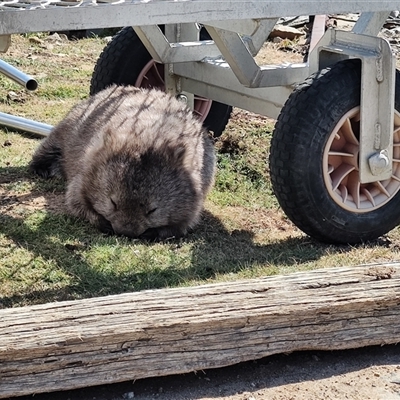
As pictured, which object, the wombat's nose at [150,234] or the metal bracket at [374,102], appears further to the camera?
the wombat's nose at [150,234]

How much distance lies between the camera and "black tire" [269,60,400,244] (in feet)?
16.1

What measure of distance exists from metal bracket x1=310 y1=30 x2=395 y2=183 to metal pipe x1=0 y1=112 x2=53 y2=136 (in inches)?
102

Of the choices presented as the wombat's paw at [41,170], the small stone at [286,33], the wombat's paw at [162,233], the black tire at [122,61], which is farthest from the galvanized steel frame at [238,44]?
the small stone at [286,33]

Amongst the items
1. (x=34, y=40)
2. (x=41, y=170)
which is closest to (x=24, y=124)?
(x=41, y=170)

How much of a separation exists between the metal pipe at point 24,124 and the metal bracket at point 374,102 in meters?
2.59

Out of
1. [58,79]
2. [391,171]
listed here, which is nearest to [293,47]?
[58,79]

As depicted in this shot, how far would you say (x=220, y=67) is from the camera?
6.16 meters

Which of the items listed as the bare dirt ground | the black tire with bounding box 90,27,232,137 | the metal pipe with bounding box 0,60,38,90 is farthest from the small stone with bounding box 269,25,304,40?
the bare dirt ground

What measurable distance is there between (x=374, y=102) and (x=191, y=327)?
2106 millimetres

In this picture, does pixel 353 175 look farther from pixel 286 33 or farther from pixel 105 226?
pixel 286 33

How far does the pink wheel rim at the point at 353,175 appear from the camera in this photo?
16.9ft

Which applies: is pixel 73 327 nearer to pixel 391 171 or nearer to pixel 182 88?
pixel 391 171

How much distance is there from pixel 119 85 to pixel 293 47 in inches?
176

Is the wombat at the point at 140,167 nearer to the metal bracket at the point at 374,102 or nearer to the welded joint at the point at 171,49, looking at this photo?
the welded joint at the point at 171,49
